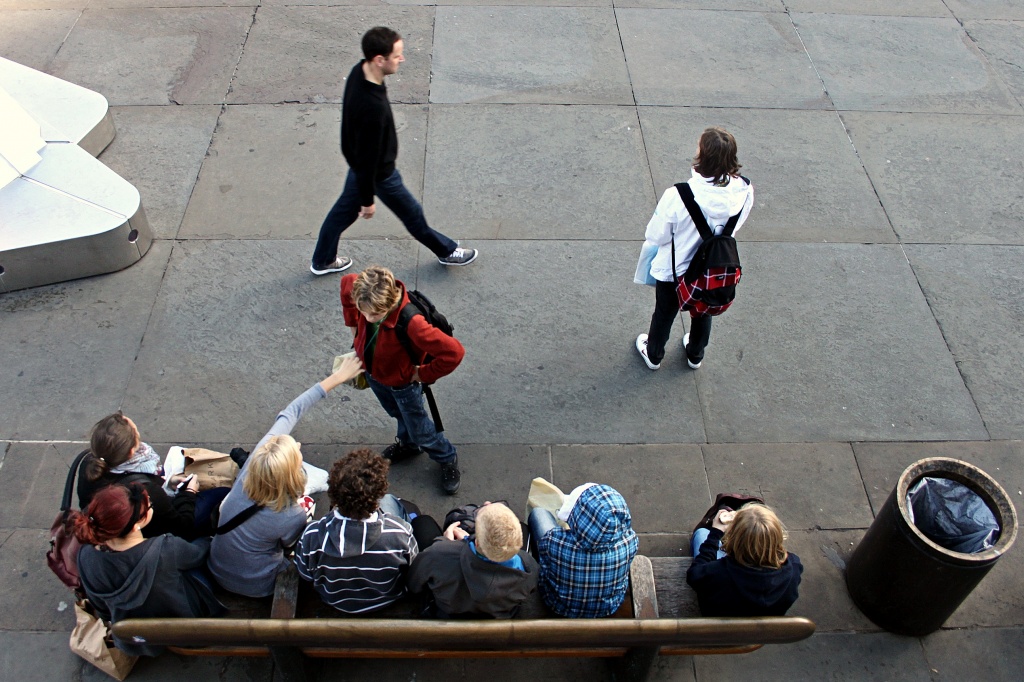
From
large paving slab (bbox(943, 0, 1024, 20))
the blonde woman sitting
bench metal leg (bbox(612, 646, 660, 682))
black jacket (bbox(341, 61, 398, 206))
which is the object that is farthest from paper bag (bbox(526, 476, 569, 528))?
large paving slab (bbox(943, 0, 1024, 20))

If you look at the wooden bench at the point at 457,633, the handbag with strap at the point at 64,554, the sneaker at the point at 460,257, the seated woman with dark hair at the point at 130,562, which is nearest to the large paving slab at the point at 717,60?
the sneaker at the point at 460,257

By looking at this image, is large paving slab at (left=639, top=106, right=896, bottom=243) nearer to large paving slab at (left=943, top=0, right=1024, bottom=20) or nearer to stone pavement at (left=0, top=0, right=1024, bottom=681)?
stone pavement at (left=0, top=0, right=1024, bottom=681)

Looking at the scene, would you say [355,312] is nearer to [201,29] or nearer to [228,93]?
[228,93]

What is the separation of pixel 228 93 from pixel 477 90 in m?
2.23

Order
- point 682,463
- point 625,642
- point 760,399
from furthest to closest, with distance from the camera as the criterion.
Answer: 1. point 760,399
2. point 682,463
3. point 625,642

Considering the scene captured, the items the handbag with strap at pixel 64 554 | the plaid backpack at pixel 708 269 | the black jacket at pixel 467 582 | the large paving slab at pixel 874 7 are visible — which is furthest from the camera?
the large paving slab at pixel 874 7

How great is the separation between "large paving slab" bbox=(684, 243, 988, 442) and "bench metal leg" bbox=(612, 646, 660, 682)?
1.61m

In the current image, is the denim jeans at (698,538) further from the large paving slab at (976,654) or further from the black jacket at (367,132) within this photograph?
the black jacket at (367,132)

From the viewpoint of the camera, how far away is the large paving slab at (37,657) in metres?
3.66

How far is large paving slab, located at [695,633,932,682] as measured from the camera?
379 cm

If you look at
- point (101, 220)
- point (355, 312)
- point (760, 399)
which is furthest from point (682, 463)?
point (101, 220)

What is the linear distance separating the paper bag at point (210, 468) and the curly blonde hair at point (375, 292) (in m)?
1.27

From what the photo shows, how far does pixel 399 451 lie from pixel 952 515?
284cm

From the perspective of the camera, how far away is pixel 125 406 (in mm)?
4746
